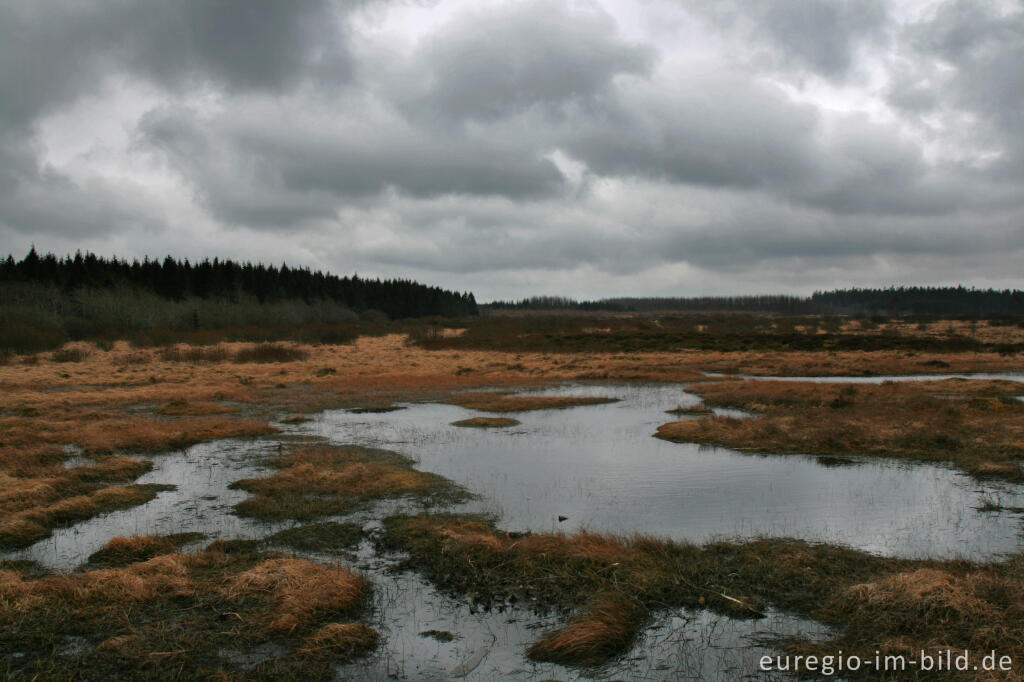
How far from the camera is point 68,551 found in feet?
39.3

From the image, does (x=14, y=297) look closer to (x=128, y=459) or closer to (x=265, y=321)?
(x=265, y=321)

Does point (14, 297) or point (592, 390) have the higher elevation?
point (14, 297)

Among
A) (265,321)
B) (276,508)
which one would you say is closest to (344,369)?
(276,508)

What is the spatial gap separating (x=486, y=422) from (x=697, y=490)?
1193 centimetres

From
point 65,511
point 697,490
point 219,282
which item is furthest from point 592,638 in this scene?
point 219,282

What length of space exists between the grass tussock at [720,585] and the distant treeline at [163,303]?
63583mm

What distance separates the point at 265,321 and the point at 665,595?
330ft

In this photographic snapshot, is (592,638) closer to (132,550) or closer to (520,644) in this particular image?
(520,644)

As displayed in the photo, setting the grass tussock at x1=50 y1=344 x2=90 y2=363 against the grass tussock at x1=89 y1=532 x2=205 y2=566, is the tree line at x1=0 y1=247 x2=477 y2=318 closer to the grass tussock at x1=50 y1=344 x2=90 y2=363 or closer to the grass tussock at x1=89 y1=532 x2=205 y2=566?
the grass tussock at x1=50 y1=344 x2=90 y2=363

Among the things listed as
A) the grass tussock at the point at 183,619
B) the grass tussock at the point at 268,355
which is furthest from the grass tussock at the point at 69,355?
the grass tussock at the point at 183,619

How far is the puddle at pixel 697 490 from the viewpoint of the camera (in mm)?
12742

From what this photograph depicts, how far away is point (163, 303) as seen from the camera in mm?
91750

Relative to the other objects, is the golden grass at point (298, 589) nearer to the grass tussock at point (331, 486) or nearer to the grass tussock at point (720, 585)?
the grass tussock at point (720, 585)

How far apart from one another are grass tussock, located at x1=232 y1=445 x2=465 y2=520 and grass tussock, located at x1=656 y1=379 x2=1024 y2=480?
33.2ft
